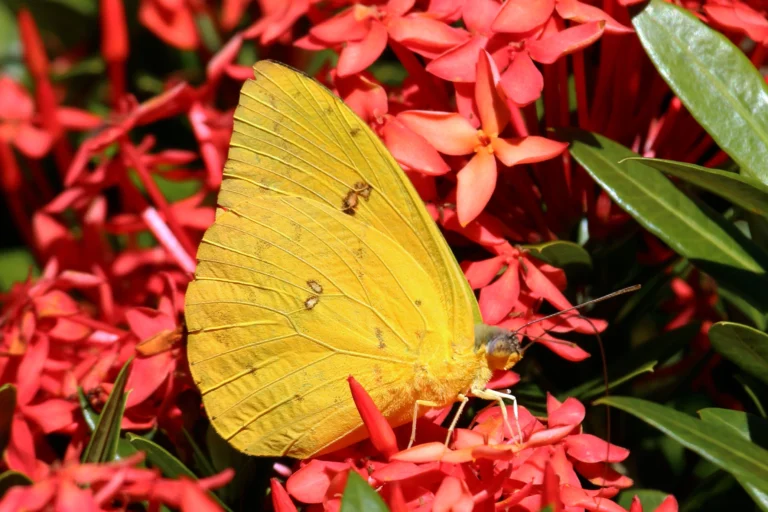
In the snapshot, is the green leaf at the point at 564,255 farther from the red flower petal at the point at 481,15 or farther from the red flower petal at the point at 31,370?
the red flower petal at the point at 31,370

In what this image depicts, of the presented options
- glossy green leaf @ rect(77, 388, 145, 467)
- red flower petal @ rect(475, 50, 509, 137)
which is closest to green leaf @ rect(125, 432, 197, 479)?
glossy green leaf @ rect(77, 388, 145, 467)

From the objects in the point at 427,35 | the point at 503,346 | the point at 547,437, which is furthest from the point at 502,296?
the point at 427,35

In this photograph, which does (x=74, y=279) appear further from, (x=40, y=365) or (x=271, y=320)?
(x=271, y=320)

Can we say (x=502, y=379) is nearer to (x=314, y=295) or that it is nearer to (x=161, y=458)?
(x=314, y=295)

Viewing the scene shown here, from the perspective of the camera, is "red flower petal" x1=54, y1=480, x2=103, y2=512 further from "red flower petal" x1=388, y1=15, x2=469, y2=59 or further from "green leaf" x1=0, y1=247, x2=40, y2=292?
"green leaf" x1=0, y1=247, x2=40, y2=292

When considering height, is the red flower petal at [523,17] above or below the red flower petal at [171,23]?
below

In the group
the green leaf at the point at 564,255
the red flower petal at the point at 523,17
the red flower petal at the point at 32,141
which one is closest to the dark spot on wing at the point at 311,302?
the green leaf at the point at 564,255
